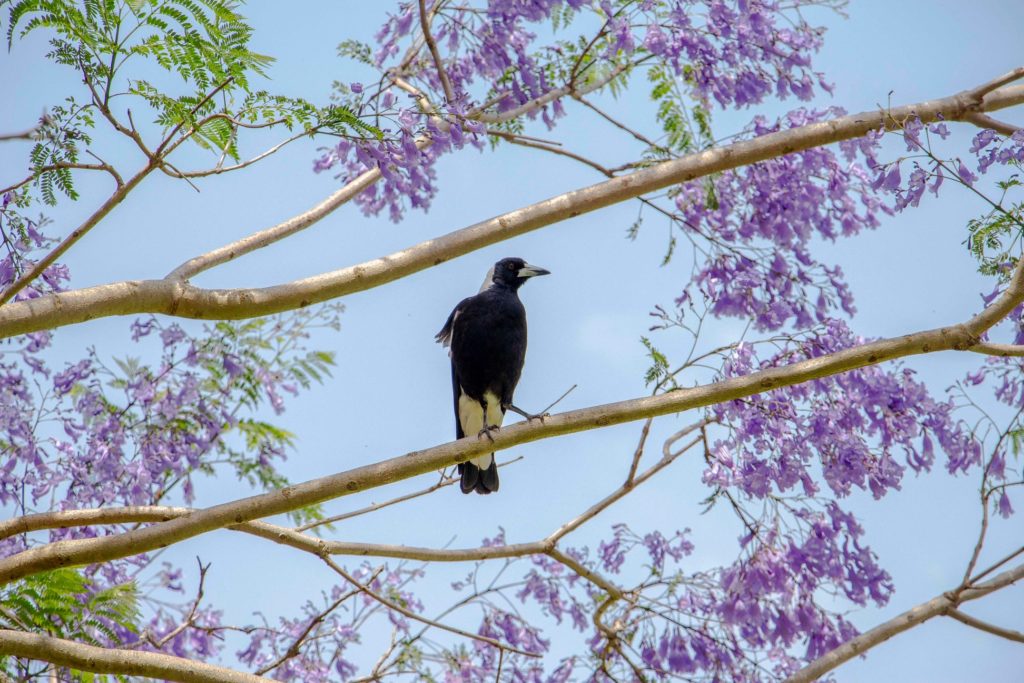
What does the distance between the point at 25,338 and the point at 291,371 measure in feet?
4.78

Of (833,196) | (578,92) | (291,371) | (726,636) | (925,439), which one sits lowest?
(726,636)

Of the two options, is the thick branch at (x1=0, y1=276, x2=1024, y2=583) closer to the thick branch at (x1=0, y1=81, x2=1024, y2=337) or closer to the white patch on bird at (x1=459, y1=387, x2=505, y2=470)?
the thick branch at (x1=0, y1=81, x2=1024, y2=337)

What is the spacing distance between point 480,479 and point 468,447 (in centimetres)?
171

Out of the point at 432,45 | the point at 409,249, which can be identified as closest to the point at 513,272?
the point at 432,45

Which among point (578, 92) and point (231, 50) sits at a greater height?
point (578, 92)

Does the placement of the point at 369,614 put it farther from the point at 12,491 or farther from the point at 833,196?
the point at 833,196

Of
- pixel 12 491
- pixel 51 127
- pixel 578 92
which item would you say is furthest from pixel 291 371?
pixel 51 127

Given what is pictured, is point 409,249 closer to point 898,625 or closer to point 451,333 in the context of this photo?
point 451,333

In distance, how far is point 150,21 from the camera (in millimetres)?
3309

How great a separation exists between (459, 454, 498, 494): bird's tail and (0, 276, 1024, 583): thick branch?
1469 millimetres

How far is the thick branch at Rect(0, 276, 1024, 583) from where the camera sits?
3.25m

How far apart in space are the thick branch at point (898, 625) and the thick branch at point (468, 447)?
137 centimetres

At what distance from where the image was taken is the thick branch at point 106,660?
3096mm

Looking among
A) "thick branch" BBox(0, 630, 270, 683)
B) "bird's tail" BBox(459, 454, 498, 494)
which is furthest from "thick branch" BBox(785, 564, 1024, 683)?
"thick branch" BBox(0, 630, 270, 683)
